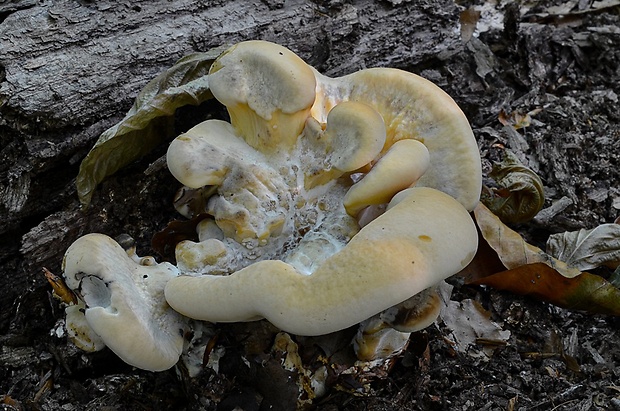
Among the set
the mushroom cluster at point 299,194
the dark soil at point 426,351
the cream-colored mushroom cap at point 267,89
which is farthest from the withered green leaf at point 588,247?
the cream-colored mushroom cap at point 267,89

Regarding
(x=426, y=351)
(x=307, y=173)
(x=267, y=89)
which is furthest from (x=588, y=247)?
(x=267, y=89)

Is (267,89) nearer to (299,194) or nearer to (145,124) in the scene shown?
(299,194)

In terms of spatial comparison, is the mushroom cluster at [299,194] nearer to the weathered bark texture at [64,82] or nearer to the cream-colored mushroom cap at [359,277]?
the cream-colored mushroom cap at [359,277]

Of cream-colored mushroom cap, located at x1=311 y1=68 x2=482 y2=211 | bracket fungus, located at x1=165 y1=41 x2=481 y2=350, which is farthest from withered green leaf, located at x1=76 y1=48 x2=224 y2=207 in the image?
cream-colored mushroom cap, located at x1=311 y1=68 x2=482 y2=211

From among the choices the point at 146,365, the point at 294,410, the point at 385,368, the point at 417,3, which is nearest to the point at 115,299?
the point at 146,365

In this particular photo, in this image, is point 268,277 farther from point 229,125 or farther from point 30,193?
point 30,193
